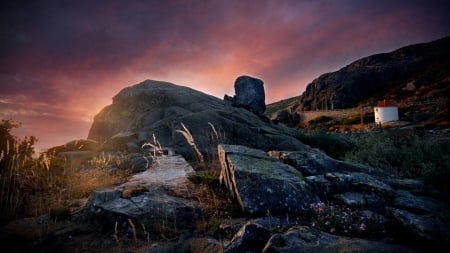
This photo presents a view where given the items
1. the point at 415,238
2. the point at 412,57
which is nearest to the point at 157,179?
the point at 415,238

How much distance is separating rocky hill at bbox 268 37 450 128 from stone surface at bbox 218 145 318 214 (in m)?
81.5

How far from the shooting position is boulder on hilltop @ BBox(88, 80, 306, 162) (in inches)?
532

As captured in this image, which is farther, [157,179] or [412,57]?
[412,57]

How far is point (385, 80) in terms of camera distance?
104 m

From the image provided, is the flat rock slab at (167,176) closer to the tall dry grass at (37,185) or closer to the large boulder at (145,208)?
the large boulder at (145,208)

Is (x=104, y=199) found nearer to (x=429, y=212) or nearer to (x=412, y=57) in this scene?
(x=429, y=212)

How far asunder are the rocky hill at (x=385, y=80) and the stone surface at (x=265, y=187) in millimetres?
81550

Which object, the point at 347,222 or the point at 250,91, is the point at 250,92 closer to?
the point at 250,91

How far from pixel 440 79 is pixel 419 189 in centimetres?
10073

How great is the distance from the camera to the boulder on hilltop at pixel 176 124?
1352cm

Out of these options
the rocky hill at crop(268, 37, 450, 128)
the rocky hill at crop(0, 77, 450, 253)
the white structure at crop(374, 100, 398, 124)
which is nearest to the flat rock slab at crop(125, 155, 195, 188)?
the rocky hill at crop(0, 77, 450, 253)

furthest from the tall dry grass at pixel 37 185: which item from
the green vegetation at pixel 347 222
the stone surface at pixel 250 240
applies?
the green vegetation at pixel 347 222

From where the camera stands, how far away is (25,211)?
6.21m

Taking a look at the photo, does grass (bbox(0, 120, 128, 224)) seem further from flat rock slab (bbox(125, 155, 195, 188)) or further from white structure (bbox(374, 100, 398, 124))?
white structure (bbox(374, 100, 398, 124))
